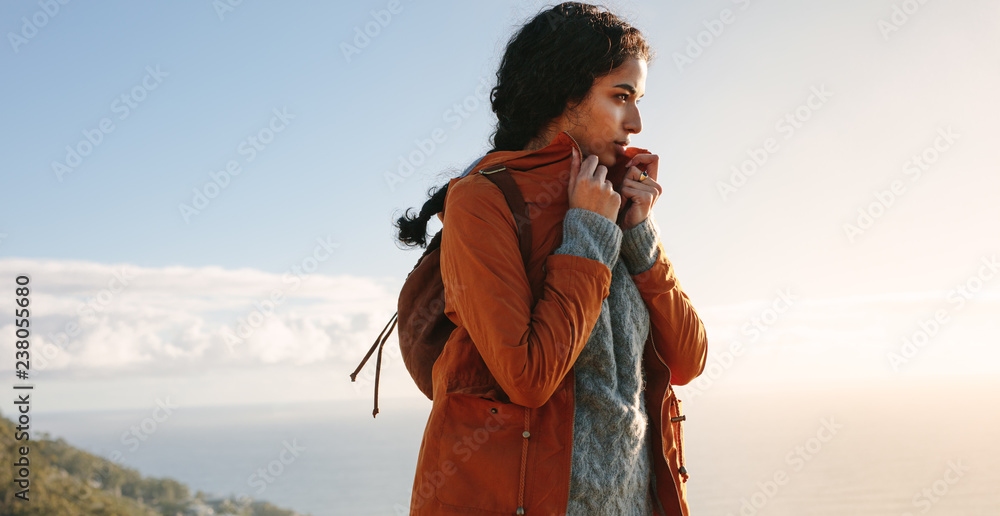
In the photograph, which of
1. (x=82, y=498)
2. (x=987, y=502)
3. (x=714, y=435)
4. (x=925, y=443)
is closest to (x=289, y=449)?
(x=82, y=498)

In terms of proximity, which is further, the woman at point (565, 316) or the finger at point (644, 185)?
the finger at point (644, 185)

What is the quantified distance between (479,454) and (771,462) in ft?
394

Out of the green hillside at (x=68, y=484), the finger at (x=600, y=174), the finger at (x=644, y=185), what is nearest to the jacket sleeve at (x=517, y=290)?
the finger at (x=600, y=174)

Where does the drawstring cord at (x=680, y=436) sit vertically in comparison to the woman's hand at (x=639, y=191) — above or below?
below

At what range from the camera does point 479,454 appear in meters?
1.60

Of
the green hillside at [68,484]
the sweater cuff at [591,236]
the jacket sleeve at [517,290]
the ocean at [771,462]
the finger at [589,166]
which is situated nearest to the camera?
the jacket sleeve at [517,290]

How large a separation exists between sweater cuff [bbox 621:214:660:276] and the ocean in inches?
2366

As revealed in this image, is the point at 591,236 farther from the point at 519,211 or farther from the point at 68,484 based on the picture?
the point at 68,484

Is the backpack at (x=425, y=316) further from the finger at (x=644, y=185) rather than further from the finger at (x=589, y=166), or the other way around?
the finger at (x=644, y=185)

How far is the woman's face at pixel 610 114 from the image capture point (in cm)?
193

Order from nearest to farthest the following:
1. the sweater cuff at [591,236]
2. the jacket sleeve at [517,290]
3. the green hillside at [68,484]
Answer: the jacket sleeve at [517,290]
the sweater cuff at [591,236]
the green hillside at [68,484]

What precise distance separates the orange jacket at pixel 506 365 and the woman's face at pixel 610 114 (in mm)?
243

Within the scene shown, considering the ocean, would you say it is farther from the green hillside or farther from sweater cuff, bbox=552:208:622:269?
sweater cuff, bbox=552:208:622:269

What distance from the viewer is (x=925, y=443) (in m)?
→ 110
